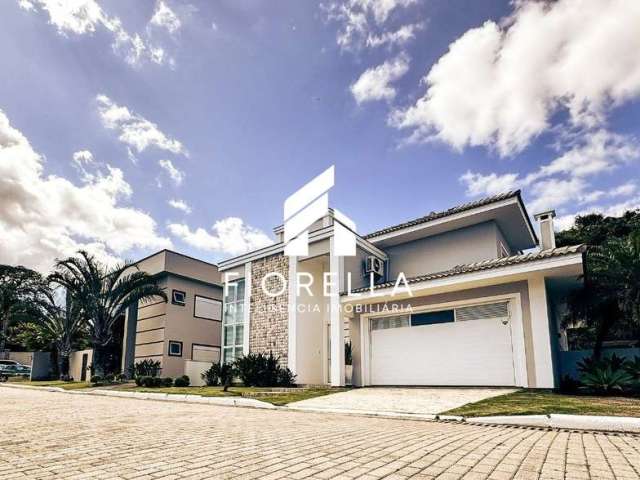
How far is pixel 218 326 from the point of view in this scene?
2566 cm

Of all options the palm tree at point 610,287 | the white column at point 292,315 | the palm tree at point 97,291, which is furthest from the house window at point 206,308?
the palm tree at point 610,287

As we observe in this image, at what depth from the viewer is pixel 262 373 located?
14.7 meters

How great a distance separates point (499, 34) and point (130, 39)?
9767mm

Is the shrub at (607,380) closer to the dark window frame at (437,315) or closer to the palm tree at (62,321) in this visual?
the dark window frame at (437,315)

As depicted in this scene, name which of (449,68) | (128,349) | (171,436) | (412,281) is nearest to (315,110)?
(449,68)

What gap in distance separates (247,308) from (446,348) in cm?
810

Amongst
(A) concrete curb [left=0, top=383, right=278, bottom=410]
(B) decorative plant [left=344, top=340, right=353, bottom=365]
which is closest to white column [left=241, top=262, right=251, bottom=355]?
(B) decorative plant [left=344, top=340, right=353, bottom=365]

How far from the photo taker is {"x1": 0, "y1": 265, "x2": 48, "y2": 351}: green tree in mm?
24344

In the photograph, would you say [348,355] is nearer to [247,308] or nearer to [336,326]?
[336,326]

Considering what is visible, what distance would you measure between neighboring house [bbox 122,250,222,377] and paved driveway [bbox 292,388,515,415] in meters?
12.2

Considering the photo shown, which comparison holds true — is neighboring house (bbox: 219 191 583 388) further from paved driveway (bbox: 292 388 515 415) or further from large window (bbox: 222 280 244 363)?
paved driveway (bbox: 292 388 515 415)

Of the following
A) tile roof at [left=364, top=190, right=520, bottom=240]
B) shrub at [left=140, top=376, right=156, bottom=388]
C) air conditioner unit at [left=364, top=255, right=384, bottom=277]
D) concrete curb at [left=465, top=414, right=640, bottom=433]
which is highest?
tile roof at [left=364, top=190, right=520, bottom=240]

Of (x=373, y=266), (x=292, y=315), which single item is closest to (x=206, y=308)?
(x=292, y=315)

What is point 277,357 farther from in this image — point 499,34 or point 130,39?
point 499,34
